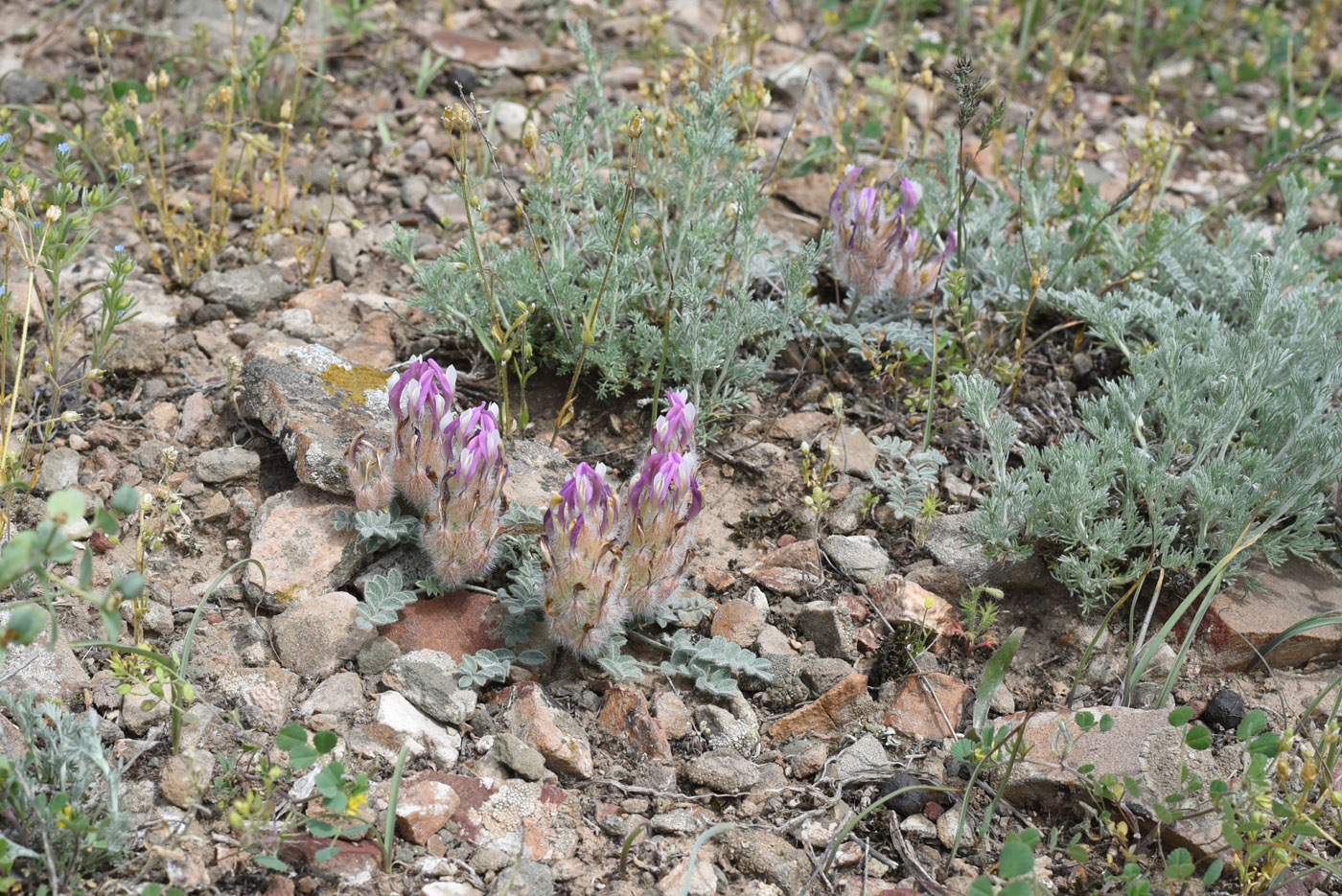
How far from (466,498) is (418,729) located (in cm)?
62

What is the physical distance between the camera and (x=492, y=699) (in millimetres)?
3014

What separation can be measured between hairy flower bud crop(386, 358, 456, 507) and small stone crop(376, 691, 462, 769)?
58 centimetres

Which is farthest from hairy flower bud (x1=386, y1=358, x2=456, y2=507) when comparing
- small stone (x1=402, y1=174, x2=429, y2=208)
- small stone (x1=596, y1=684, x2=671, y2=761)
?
small stone (x1=402, y1=174, x2=429, y2=208)

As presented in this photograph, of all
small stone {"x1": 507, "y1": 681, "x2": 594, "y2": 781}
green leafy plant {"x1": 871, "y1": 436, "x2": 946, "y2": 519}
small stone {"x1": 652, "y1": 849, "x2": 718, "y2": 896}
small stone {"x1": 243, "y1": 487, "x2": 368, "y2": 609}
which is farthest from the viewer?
green leafy plant {"x1": 871, "y1": 436, "x2": 946, "y2": 519}

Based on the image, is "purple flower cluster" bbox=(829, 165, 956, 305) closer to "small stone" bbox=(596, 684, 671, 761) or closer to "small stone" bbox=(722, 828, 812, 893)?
"small stone" bbox=(596, 684, 671, 761)

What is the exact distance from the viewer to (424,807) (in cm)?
264

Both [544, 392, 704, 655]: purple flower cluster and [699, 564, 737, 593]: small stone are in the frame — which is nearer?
[544, 392, 704, 655]: purple flower cluster

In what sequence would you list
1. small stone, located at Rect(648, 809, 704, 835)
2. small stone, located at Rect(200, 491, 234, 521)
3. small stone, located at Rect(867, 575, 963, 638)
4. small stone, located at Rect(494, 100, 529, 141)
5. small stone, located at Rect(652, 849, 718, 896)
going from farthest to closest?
small stone, located at Rect(494, 100, 529, 141) → small stone, located at Rect(200, 491, 234, 521) → small stone, located at Rect(867, 575, 963, 638) → small stone, located at Rect(648, 809, 704, 835) → small stone, located at Rect(652, 849, 718, 896)

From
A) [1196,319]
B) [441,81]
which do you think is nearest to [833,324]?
[1196,319]

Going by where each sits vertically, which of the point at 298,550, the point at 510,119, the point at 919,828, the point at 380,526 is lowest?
the point at 919,828

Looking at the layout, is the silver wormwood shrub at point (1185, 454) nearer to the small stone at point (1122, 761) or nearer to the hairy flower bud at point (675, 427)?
the small stone at point (1122, 761)

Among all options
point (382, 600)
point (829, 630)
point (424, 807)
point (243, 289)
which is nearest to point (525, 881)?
point (424, 807)

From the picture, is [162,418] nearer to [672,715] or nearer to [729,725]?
[672,715]

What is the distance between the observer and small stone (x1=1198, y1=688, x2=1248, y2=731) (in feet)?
10.2
